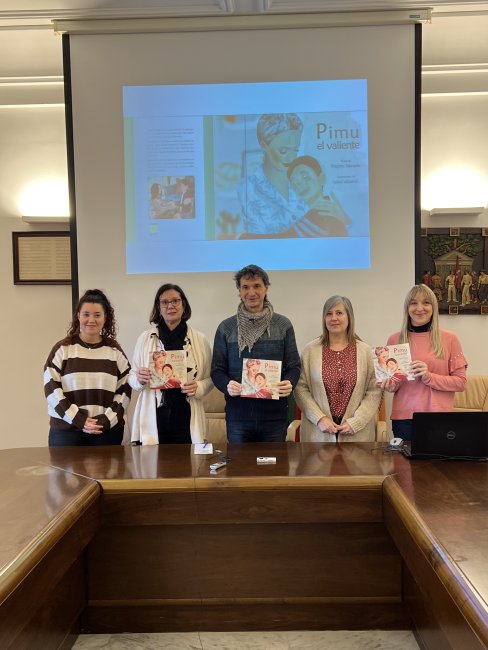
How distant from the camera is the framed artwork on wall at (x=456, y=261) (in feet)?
15.1

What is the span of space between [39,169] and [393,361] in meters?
3.45

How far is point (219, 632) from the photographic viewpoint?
228 cm

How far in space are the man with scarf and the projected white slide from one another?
1.17 meters

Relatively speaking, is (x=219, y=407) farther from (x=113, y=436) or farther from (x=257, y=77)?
(x=257, y=77)

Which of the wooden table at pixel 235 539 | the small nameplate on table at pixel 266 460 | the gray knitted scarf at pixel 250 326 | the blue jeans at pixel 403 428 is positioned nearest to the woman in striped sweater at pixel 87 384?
the wooden table at pixel 235 539

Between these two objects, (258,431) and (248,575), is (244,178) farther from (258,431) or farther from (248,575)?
(248,575)

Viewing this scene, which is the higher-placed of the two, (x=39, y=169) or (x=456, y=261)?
(x=39, y=169)

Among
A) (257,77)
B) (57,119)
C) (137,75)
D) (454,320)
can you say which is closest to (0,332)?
(57,119)

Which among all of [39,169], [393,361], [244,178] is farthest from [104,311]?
[39,169]

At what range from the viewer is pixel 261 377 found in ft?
8.91

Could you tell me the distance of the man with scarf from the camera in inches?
114

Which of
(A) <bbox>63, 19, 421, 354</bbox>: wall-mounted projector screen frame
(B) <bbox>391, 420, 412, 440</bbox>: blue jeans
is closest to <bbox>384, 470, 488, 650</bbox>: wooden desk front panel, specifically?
(B) <bbox>391, 420, 412, 440</bbox>: blue jeans

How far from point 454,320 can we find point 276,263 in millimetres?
→ 1634

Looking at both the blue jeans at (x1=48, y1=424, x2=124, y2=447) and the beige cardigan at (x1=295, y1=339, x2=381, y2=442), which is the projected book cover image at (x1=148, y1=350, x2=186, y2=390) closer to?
the blue jeans at (x1=48, y1=424, x2=124, y2=447)
